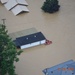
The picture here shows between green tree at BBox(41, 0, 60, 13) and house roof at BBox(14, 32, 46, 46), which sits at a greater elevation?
green tree at BBox(41, 0, 60, 13)

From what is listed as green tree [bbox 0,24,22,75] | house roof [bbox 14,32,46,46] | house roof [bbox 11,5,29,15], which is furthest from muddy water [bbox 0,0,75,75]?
green tree [bbox 0,24,22,75]

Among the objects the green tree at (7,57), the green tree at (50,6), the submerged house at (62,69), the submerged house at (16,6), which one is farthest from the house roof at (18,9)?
the green tree at (7,57)

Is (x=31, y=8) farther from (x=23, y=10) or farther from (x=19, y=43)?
(x=19, y=43)

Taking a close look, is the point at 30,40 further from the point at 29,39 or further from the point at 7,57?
the point at 7,57

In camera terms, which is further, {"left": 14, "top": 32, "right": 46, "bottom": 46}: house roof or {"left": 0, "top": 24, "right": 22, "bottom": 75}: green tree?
{"left": 14, "top": 32, "right": 46, "bottom": 46}: house roof

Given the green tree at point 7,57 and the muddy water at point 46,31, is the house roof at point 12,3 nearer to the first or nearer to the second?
the muddy water at point 46,31

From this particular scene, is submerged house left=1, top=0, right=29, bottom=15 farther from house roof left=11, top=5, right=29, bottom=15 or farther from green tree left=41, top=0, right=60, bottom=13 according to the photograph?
green tree left=41, top=0, right=60, bottom=13

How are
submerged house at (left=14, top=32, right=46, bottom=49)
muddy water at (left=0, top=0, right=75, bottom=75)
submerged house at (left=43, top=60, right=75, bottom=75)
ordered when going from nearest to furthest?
1. submerged house at (left=43, top=60, right=75, bottom=75)
2. muddy water at (left=0, top=0, right=75, bottom=75)
3. submerged house at (left=14, top=32, right=46, bottom=49)

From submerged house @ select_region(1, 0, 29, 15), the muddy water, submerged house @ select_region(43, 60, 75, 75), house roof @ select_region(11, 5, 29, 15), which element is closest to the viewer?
submerged house @ select_region(43, 60, 75, 75)
